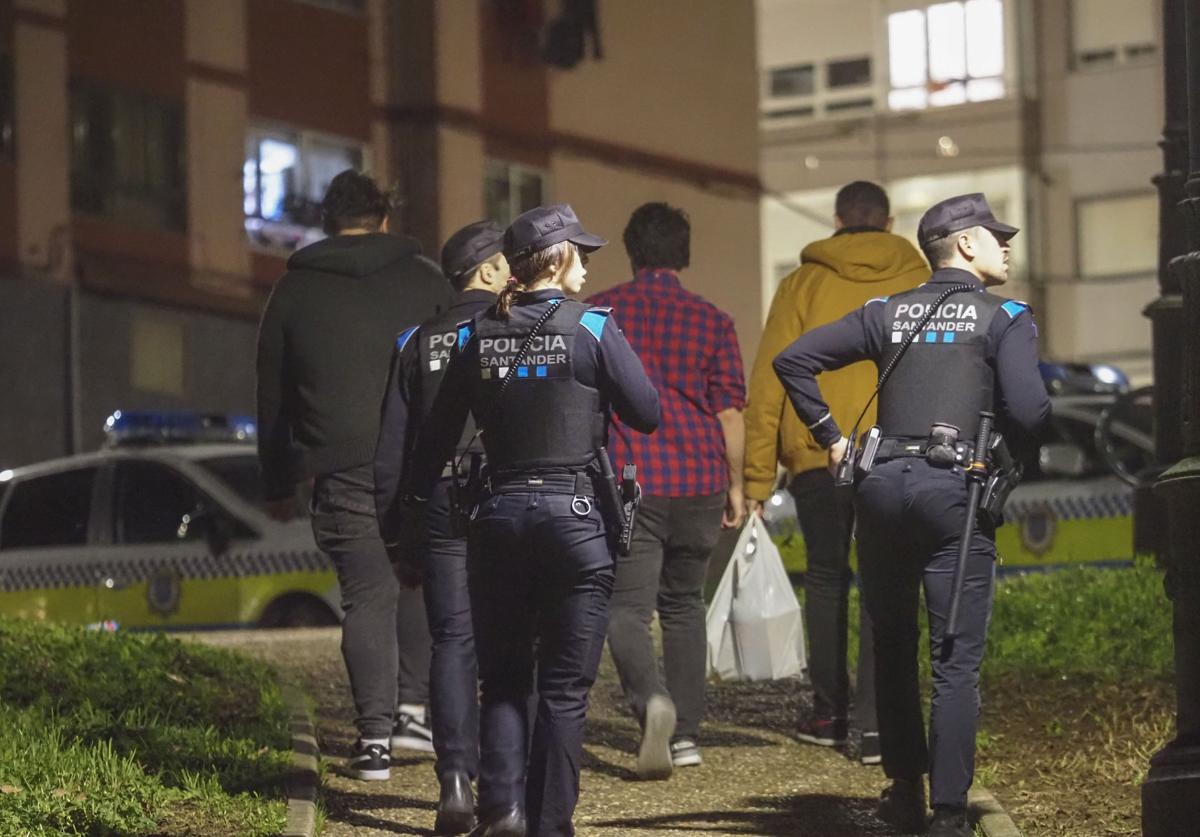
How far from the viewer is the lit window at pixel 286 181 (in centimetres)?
2981

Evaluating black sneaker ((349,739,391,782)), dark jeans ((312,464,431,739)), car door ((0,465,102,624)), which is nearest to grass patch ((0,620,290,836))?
black sneaker ((349,739,391,782))

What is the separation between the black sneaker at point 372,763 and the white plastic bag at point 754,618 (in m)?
1.58

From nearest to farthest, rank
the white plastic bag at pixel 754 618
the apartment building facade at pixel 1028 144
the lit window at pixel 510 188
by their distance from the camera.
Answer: the white plastic bag at pixel 754 618 → the lit window at pixel 510 188 → the apartment building facade at pixel 1028 144

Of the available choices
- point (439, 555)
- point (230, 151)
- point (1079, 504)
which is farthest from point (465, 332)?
point (230, 151)

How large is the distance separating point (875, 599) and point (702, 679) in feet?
6.07

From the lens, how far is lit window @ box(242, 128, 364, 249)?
29.8 meters

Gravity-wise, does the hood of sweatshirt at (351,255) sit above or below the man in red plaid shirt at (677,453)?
above

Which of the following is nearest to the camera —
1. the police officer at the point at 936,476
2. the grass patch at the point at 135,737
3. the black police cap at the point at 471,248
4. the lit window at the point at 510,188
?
the police officer at the point at 936,476

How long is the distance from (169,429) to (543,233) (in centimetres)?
940

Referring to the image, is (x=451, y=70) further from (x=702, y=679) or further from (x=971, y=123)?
(x=702, y=679)

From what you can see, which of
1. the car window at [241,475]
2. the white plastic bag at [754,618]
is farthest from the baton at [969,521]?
the car window at [241,475]

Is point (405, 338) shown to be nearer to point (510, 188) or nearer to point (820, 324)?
point (820, 324)

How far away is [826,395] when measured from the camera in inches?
323

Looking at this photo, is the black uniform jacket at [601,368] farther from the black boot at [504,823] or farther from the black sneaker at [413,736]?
the black sneaker at [413,736]
